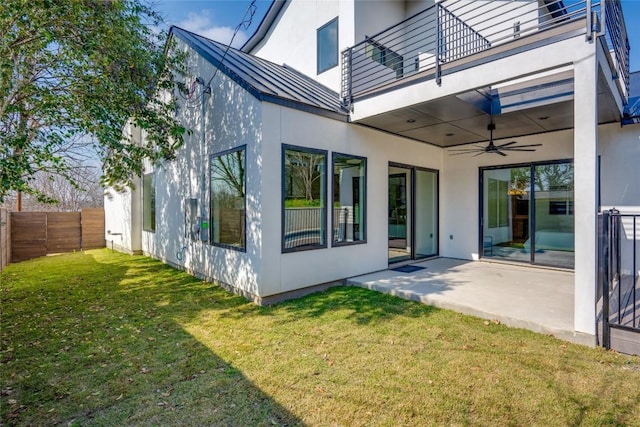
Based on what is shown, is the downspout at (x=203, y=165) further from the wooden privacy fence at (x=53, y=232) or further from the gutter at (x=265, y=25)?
the wooden privacy fence at (x=53, y=232)

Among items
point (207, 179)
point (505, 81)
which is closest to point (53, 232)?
point (207, 179)

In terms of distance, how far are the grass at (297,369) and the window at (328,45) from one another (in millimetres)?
6469

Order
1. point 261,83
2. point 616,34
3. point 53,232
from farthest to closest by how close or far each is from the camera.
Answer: point 53,232 → point 261,83 → point 616,34

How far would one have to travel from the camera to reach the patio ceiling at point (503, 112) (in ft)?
17.1

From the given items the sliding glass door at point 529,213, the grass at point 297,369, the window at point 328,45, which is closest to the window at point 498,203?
the sliding glass door at point 529,213

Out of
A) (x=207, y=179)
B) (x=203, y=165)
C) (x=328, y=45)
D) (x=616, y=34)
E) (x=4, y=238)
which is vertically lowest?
(x=4, y=238)

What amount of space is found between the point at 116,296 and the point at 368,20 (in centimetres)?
839

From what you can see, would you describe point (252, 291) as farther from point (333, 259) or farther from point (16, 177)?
point (16, 177)

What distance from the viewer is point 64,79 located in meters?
5.32

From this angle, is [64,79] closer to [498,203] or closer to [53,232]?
[53,232]

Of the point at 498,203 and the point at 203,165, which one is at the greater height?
the point at 203,165

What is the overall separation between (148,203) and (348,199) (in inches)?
268

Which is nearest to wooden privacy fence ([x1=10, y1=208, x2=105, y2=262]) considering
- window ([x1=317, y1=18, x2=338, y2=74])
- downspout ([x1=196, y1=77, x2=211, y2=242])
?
downspout ([x1=196, y1=77, x2=211, y2=242])

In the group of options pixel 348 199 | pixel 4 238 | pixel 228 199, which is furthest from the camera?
pixel 4 238
